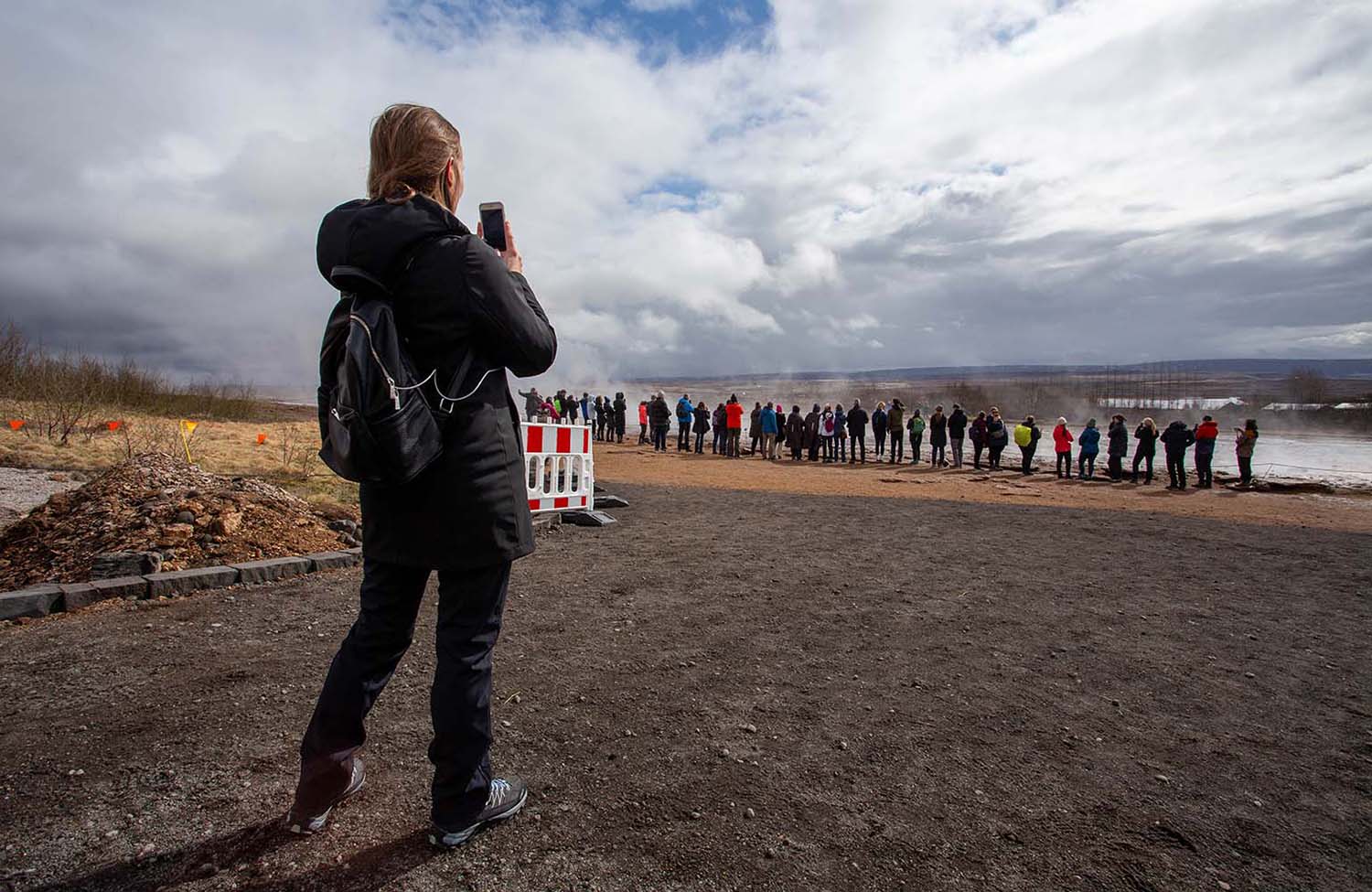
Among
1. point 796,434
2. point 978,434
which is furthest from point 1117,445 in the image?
point 796,434

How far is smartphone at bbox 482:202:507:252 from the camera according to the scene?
7.50ft

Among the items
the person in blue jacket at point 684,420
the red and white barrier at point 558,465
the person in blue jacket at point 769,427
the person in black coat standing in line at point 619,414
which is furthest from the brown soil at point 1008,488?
the person in black coat standing in line at point 619,414

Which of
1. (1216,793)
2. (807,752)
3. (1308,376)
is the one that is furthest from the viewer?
(1308,376)

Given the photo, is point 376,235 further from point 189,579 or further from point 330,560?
point 330,560

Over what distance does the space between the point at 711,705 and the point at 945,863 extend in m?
1.37

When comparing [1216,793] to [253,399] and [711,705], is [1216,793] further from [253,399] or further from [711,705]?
[253,399]

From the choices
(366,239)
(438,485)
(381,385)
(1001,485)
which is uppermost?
(366,239)

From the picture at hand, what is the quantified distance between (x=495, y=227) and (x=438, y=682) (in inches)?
55.4

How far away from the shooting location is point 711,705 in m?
3.46

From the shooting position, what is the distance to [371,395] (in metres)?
1.94

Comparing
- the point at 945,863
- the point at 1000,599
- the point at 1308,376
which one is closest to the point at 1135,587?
the point at 1000,599

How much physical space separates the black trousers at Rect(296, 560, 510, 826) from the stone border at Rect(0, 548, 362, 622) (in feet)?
11.6

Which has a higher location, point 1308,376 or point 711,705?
point 1308,376

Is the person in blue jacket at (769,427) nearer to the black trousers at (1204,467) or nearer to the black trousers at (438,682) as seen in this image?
the black trousers at (1204,467)
